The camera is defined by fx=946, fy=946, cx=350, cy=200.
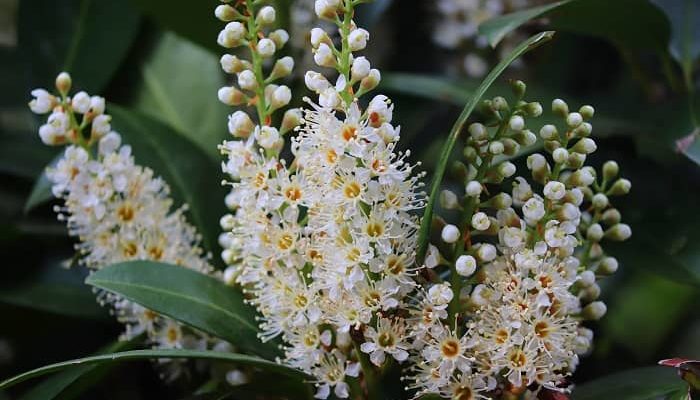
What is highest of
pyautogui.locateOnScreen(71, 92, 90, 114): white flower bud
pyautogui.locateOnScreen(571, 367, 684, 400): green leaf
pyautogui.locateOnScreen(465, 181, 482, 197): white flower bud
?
pyautogui.locateOnScreen(71, 92, 90, 114): white flower bud

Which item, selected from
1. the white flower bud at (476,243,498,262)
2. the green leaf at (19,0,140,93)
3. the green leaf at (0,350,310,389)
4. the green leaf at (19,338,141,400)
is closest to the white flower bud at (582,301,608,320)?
the white flower bud at (476,243,498,262)

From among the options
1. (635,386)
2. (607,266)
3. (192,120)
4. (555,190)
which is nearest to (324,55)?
(555,190)

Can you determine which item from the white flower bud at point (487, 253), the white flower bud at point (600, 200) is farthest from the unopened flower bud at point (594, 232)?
the white flower bud at point (487, 253)

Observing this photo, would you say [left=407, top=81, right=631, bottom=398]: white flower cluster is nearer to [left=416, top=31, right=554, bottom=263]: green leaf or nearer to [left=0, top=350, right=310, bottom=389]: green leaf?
[left=416, top=31, right=554, bottom=263]: green leaf

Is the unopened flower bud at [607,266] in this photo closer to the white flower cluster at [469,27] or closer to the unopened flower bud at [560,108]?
the unopened flower bud at [560,108]

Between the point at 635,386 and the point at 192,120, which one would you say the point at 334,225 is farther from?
the point at 192,120
